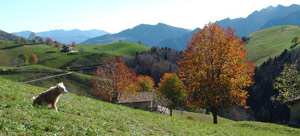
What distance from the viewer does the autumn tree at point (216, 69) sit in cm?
2962

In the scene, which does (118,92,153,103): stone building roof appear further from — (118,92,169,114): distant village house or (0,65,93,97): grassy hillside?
(0,65,93,97): grassy hillside

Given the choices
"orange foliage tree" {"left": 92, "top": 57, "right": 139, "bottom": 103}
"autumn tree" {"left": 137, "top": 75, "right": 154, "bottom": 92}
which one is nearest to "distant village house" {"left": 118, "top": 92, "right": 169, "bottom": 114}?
"orange foliage tree" {"left": 92, "top": 57, "right": 139, "bottom": 103}

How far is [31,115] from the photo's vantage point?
11.4 meters

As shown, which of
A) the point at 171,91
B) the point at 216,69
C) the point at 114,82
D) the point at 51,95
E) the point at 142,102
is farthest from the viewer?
the point at 171,91

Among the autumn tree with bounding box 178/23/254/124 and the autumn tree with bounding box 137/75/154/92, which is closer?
the autumn tree with bounding box 178/23/254/124

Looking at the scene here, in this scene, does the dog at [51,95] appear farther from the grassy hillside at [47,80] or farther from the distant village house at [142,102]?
the grassy hillside at [47,80]

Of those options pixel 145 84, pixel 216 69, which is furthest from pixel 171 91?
pixel 216 69

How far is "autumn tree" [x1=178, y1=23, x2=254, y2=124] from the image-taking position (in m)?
29.6

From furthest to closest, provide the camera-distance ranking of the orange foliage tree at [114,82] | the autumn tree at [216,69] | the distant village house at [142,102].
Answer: the distant village house at [142,102], the orange foliage tree at [114,82], the autumn tree at [216,69]

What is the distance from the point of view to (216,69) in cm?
3052

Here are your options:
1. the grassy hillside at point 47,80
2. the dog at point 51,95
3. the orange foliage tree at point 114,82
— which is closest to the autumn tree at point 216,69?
the dog at point 51,95

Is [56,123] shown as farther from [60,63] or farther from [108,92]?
[60,63]

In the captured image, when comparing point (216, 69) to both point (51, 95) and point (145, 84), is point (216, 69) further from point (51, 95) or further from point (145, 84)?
point (145, 84)

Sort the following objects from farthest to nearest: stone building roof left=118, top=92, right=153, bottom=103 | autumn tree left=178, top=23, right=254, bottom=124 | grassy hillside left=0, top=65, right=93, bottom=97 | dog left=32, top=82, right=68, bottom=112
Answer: grassy hillside left=0, top=65, right=93, bottom=97
stone building roof left=118, top=92, right=153, bottom=103
autumn tree left=178, top=23, right=254, bottom=124
dog left=32, top=82, right=68, bottom=112
